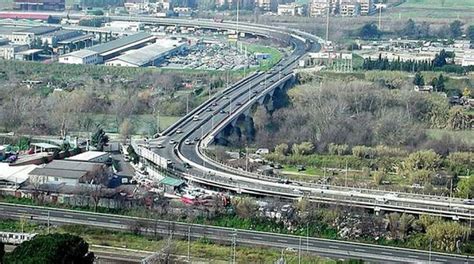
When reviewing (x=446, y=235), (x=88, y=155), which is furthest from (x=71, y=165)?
(x=446, y=235)

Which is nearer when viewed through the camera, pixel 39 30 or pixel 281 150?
pixel 281 150

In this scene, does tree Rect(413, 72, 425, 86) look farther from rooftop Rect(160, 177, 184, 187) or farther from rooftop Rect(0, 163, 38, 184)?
rooftop Rect(0, 163, 38, 184)

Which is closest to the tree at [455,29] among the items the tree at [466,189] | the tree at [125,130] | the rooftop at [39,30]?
the rooftop at [39,30]

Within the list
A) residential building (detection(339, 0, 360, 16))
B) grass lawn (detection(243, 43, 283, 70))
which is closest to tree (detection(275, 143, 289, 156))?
grass lawn (detection(243, 43, 283, 70))

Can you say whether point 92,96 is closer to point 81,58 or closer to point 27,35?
point 81,58

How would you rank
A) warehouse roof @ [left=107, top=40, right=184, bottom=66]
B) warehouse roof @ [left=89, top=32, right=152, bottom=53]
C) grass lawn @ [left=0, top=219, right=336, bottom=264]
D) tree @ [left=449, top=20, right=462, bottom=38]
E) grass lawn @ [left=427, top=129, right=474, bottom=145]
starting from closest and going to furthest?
1. grass lawn @ [left=0, top=219, right=336, bottom=264]
2. grass lawn @ [left=427, top=129, right=474, bottom=145]
3. warehouse roof @ [left=107, top=40, right=184, bottom=66]
4. warehouse roof @ [left=89, top=32, right=152, bottom=53]
5. tree @ [left=449, top=20, right=462, bottom=38]

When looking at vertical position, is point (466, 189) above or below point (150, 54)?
below

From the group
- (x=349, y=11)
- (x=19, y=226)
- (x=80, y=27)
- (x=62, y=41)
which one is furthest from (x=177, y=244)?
(x=349, y=11)
